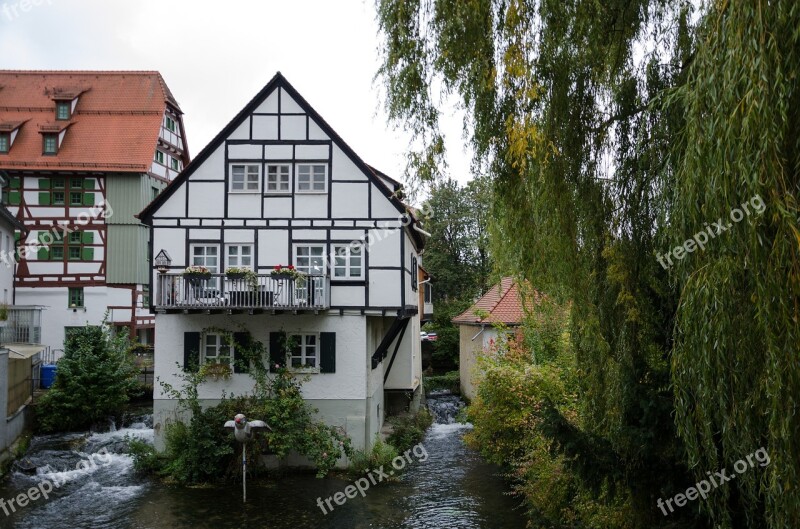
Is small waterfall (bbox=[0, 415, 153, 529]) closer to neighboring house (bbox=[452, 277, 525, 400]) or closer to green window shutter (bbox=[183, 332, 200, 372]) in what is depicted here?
green window shutter (bbox=[183, 332, 200, 372])

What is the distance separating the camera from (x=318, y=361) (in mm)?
→ 17891

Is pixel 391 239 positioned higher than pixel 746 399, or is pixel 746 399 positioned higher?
pixel 391 239

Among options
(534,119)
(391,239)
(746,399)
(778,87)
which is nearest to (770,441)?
(746,399)

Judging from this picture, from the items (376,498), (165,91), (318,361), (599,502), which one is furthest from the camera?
(165,91)

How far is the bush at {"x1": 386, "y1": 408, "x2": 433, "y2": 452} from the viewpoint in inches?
797

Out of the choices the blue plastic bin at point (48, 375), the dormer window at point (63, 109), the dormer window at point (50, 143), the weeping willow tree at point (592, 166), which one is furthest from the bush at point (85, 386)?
the weeping willow tree at point (592, 166)

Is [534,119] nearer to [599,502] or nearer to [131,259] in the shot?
[599,502]

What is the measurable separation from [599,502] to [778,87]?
235 inches
